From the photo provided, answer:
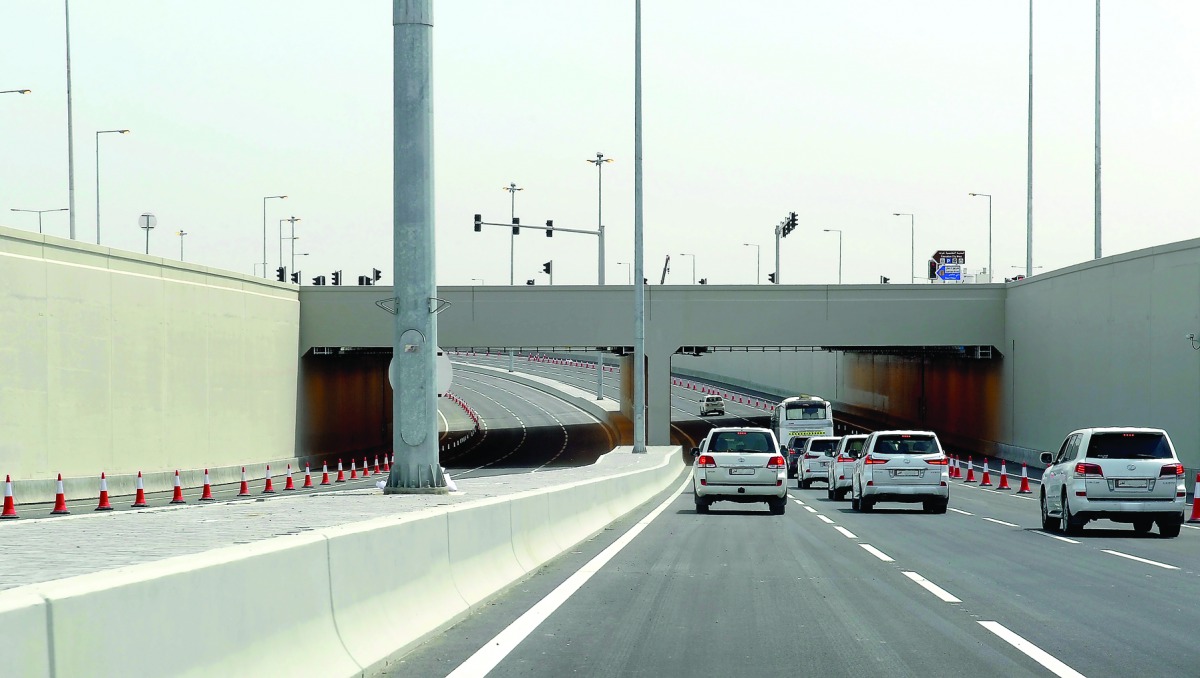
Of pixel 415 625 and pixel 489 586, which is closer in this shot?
pixel 415 625

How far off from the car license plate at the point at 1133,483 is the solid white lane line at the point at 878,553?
5.00 metres

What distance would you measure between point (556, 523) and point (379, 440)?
59.7 meters

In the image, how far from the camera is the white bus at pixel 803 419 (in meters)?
59.5

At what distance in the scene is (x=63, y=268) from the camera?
35.1 meters

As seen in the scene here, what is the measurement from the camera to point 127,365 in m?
38.8

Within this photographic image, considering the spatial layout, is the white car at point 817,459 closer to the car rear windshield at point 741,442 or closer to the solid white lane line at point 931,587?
the car rear windshield at point 741,442

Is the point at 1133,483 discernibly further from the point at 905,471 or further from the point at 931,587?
→ the point at 931,587

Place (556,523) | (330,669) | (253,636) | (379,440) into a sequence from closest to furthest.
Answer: (253,636) → (330,669) → (556,523) → (379,440)

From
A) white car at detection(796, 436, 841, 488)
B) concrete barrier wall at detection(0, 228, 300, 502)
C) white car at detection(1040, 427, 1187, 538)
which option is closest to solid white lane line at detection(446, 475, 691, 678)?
white car at detection(1040, 427, 1187, 538)

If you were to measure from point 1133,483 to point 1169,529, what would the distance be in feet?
4.41

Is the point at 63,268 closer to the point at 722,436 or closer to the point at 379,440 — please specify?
the point at 722,436

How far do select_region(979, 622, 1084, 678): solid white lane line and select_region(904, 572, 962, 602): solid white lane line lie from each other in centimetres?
176

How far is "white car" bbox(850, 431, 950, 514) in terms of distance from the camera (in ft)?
96.0

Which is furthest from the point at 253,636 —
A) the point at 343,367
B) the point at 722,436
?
the point at 343,367
